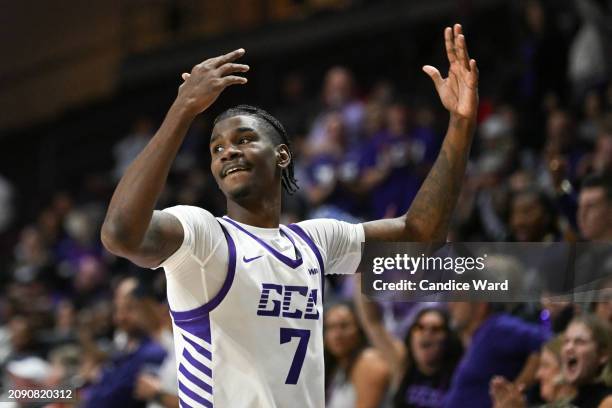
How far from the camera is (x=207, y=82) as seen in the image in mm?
3865

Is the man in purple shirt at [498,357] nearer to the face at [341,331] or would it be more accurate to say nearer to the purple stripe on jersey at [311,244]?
the face at [341,331]

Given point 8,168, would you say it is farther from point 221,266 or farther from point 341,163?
point 221,266

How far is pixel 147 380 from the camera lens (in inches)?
274

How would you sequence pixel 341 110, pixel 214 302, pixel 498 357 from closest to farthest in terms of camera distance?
pixel 214 302
pixel 498 357
pixel 341 110

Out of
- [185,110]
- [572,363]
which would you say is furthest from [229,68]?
[572,363]

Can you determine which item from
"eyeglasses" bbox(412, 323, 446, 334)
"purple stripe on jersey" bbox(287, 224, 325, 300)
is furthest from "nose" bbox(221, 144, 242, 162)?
"eyeglasses" bbox(412, 323, 446, 334)

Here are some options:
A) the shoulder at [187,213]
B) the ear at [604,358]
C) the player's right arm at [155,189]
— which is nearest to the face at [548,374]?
the ear at [604,358]

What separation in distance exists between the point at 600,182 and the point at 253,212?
110 inches

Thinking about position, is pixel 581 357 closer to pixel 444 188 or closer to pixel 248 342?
pixel 444 188

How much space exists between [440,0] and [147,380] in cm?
686

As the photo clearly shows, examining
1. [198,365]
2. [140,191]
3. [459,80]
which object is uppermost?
[459,80]

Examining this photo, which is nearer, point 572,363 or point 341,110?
point 572,363

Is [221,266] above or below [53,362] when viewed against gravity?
below

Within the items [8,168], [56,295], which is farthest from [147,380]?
[8,168]
